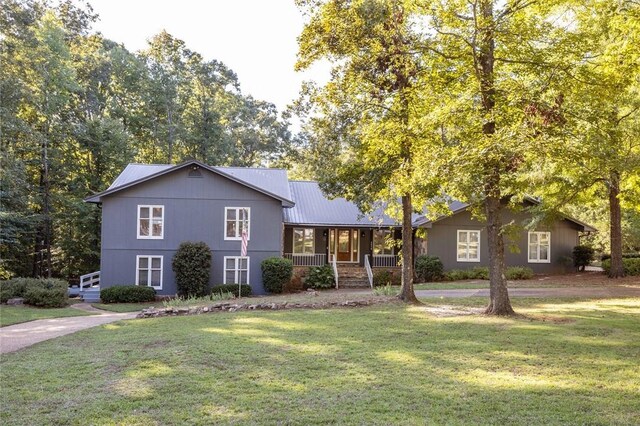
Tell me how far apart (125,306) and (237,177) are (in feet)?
29.7

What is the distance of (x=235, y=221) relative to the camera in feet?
81.0

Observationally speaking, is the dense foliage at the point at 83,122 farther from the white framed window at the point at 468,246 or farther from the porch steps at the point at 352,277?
the white framed window at the point at 468,246

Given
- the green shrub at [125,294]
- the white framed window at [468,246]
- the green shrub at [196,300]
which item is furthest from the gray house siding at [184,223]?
the white framed window at [468,246]

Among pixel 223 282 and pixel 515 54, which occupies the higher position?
pixel 515 54

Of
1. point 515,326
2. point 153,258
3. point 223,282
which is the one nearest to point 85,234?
point 153,258

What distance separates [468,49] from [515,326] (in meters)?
6.46

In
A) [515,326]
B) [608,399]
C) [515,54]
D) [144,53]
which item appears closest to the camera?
[608,399]

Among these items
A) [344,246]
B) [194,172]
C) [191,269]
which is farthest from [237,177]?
[344,246]

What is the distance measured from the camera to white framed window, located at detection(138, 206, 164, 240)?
79.9 feet

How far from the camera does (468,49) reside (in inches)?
493

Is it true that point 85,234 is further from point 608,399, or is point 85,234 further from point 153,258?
point 608,399

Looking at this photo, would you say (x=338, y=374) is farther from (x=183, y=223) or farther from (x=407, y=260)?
(x=183, y=223)

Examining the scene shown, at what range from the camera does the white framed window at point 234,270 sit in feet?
80.3

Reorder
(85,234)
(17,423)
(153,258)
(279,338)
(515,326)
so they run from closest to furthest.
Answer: (17,423)
(279,338)
(515,326)
(153,258)
(85,234)
